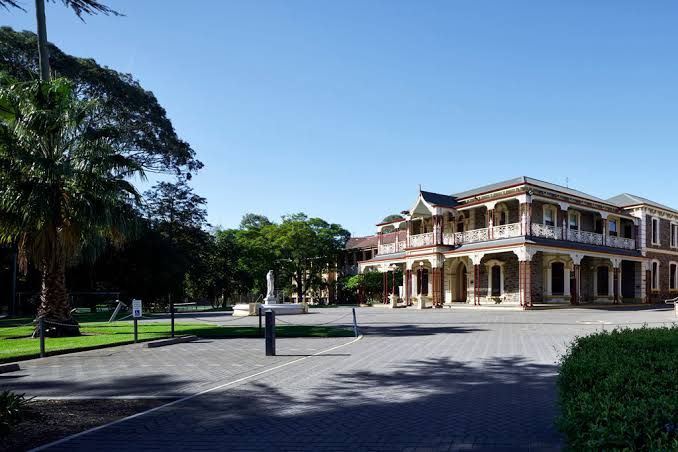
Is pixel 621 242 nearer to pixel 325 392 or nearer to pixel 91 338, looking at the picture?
pixel 91 338

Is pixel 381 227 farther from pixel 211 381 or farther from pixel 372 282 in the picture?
pixel 211 381

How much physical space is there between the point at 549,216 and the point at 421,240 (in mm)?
9012

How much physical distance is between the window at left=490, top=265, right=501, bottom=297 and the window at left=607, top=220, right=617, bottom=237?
9993 millimetres

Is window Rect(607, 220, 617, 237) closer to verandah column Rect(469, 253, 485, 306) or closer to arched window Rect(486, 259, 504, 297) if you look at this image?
arched window Rect(486, 259, 504, 297)

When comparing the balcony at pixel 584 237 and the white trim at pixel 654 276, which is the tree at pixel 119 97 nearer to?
the balcony at pixel 584 237

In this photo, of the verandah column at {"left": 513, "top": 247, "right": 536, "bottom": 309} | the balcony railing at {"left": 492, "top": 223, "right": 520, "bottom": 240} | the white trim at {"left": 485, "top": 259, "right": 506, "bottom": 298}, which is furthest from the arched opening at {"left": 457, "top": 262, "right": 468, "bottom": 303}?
the verandah column at {"left": 513, "top": 247, "right": 536, "bottom": 309}

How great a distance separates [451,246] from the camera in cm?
3672

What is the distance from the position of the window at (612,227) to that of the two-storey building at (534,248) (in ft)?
0.48

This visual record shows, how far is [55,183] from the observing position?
15758mm

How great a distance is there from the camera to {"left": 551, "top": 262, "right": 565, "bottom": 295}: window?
35.3m

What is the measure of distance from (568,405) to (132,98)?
3588 centimetres

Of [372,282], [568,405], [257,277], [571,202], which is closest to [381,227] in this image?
[372,282]

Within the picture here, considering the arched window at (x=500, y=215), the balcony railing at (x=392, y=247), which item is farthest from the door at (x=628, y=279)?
the balcony railing at (x=392, y=247)

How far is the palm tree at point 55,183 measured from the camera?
49.8 ft
